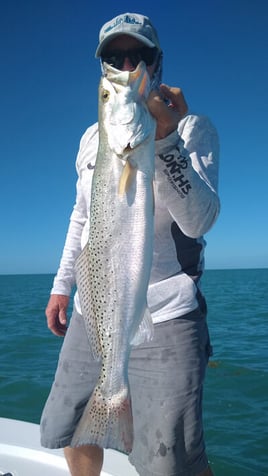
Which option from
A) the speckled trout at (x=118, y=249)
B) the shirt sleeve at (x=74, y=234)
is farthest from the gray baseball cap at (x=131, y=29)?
the shirt sleeve at (x=74, y=234)

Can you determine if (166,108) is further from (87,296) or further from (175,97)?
(87,296)

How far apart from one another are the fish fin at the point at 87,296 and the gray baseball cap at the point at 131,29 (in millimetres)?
1255

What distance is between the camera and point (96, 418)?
6.84 ft

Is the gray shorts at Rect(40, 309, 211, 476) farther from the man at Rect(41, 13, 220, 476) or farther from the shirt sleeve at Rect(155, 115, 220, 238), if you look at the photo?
the shirt sleeve at Rect(155, 115, 220, 238)

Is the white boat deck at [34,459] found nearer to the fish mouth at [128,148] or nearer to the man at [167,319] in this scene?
the man at [167,319]

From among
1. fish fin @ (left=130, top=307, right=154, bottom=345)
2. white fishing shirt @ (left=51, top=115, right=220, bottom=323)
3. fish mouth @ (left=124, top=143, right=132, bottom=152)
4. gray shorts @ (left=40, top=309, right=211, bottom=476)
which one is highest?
fish mouth @ (left=124, top=143, right=132, bottom=152)

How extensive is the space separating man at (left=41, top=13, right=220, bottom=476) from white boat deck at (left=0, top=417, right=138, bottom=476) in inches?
17.8

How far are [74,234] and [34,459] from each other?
1.90m

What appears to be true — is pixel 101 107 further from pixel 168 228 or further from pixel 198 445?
pixel 198 445

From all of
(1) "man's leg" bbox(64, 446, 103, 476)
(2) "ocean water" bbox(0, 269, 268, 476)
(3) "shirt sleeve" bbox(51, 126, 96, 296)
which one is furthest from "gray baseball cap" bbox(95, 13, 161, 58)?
(2) "ocean water" bbox(0, 269, 268, 476)

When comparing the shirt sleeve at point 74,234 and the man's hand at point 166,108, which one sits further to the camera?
the shirt sleeve at point 74,234

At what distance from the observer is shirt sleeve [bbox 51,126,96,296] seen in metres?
3.10

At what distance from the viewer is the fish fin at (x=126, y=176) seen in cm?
189

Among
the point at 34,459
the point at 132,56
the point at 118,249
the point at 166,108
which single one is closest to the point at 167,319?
the point at 118,249
